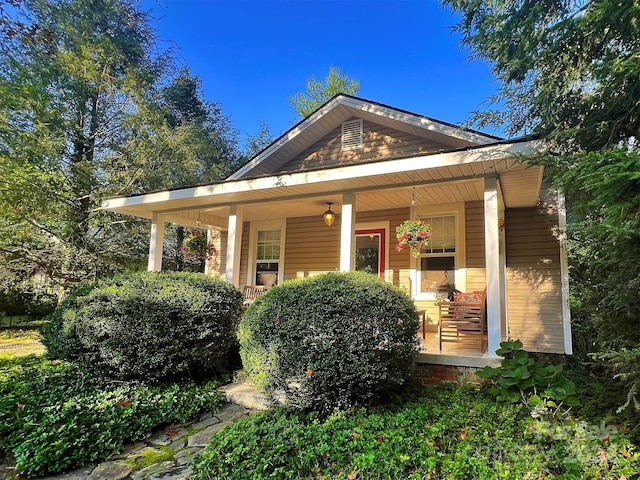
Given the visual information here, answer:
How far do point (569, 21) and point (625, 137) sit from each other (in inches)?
52.2

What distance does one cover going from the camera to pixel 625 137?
3.76m

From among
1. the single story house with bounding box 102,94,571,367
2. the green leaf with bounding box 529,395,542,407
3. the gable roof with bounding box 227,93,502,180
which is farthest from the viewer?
the gable roof with bounding box 227,93,502,180

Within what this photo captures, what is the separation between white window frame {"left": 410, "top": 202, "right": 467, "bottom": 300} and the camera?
7.00 m

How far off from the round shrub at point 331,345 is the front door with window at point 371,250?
3688mm

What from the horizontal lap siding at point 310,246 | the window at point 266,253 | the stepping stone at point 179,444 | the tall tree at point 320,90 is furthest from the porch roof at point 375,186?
the tall tree at point 320,90

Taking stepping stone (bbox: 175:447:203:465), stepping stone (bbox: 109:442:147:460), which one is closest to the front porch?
stepping stone (bbox: 175:447:203:465)

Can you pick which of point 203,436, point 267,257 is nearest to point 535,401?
point 203,436

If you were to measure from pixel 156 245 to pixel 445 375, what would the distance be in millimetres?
6356

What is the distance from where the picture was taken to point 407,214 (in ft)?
25.3

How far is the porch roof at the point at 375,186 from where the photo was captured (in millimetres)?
4852

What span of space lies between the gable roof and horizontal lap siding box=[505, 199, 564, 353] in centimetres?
166

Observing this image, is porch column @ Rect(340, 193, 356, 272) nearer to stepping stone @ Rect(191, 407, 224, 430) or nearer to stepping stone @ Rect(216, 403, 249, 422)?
stepping stone @ Rect(216, 403, 249, 422)

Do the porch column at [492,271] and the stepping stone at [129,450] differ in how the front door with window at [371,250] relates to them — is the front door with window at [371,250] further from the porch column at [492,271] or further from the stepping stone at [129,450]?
the stepping stone at [129,450]

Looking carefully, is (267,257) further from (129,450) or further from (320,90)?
(320,90)
